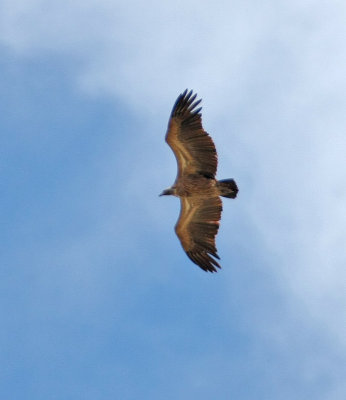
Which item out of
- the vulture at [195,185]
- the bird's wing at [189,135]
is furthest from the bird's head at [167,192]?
the bird's wing at [189,135]

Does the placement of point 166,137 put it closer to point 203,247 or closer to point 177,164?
point 177,164

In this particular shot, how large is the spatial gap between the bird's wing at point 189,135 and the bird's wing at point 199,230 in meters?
1.89

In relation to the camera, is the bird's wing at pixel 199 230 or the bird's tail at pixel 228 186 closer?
the bird's tail at pixel 228 186

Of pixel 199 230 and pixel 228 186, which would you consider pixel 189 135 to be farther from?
pixel 199 230

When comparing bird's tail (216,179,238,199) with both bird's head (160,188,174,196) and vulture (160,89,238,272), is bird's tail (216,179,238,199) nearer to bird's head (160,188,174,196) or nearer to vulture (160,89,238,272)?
vulture (160,89,238,272)

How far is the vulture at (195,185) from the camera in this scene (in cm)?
3459

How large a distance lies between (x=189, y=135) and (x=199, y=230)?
367 centimetres

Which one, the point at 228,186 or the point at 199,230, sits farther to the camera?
the point at 199,230

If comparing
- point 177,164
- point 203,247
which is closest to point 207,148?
point 177,164

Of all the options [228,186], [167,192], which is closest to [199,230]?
[167,192]

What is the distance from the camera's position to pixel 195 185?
116 feet

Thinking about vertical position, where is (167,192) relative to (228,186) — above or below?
below

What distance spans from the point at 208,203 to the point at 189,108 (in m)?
3.42

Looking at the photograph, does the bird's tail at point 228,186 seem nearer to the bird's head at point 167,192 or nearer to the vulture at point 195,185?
the vulture at point 195,185
